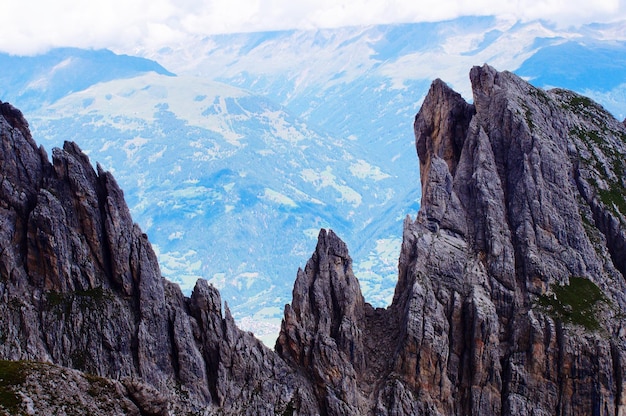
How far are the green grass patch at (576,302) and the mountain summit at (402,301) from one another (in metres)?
0.23

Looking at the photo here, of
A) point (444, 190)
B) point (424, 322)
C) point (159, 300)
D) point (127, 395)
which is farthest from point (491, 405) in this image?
point (127, 395)

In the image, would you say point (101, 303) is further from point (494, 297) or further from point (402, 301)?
point (494, 297)

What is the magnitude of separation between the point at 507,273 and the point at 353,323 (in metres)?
23.4

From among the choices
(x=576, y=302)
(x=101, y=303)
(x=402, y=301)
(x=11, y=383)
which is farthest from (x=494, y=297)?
(x=11, y=383)

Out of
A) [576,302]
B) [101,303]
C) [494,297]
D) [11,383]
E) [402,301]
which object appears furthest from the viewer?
[402,301]

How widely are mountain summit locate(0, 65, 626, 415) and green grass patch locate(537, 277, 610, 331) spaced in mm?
233

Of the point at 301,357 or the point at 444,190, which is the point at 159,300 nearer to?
the point at 301,357

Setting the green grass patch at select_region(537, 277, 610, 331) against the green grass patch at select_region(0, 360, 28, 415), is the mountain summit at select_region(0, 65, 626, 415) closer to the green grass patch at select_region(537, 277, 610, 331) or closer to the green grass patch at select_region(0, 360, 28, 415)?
the green grass patch at select_region(537, 277, 610, 331)

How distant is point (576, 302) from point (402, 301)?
962 inches

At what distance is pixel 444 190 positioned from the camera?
11419cm

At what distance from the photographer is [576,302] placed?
10500 centimetres

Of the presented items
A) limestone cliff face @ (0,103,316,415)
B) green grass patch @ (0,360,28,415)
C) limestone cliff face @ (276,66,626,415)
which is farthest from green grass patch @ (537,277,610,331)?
green grass patch @ (0,360,28,415)

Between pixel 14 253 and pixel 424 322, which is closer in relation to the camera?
pixel 14 253

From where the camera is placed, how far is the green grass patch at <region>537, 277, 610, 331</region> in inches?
4048
